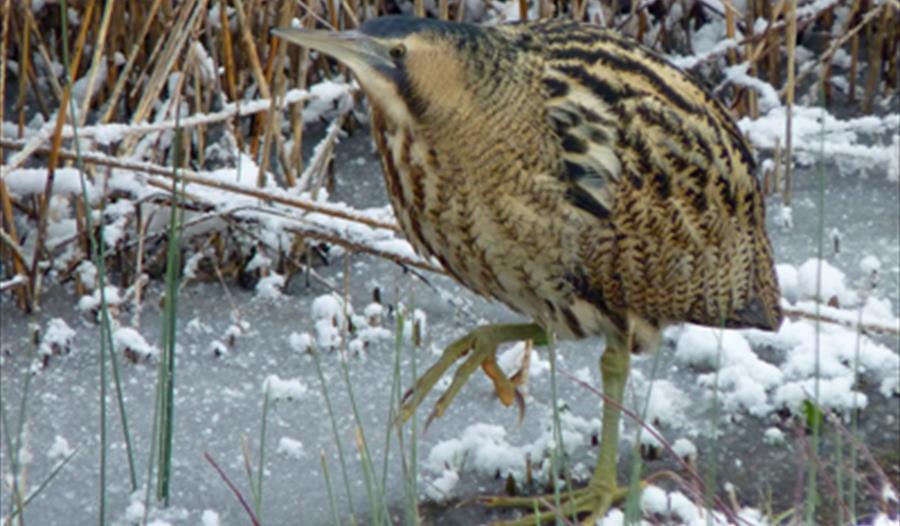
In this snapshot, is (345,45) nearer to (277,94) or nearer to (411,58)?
(411,58)

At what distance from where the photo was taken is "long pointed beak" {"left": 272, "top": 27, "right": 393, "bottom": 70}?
2365 mm

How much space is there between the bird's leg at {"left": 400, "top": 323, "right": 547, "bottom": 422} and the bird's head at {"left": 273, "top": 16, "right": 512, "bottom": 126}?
1.67ft

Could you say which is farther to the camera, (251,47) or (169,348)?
(251,47)

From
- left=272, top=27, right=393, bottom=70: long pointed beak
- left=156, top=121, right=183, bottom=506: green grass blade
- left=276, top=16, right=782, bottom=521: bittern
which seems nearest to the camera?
left=272, top=27, right=393, bottom=70: long pointed beak

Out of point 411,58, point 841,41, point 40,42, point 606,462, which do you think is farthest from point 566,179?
point 841,41

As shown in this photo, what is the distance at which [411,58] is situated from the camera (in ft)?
8.18

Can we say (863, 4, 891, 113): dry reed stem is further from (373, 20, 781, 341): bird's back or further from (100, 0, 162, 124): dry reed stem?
(100, 0, 162, 124): dry reed stem

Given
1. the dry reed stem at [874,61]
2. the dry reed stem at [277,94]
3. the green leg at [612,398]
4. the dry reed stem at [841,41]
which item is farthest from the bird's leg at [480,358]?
the dry reed stem at [874,61]

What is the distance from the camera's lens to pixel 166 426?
2.73m

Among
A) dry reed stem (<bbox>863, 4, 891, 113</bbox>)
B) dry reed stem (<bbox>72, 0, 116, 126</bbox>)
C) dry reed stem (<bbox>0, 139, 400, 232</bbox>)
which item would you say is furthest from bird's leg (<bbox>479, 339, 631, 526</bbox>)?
dry reed stem (<bbox>863, 4, 891, 113</bbox>)

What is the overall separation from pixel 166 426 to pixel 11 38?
146 cm

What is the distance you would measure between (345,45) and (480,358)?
2.54 ft

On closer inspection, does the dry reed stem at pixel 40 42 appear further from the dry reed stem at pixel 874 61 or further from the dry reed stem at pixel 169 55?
the dry reed stem at pixel 874 61

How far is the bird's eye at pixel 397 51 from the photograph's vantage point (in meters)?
2.46
